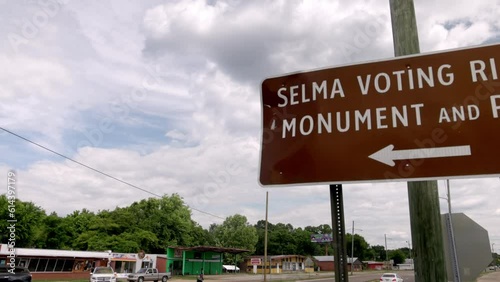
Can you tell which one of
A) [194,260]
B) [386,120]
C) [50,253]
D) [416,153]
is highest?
[386,120]

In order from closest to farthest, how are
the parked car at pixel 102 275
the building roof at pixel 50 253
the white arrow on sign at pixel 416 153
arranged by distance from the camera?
the white arrow on sign at pixel 416 153, the parked car at pixel 102 275, the building roof at pixel 50 253

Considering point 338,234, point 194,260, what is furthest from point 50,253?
point 338,234

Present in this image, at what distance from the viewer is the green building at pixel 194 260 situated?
49688mm

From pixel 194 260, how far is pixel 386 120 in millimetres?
53612

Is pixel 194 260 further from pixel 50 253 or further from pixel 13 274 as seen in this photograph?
pixel 13 274

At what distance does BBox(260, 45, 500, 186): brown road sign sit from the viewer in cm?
219

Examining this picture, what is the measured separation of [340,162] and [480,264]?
328 cm

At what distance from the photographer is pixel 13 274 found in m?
22.8

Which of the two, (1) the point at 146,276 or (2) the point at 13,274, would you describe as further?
(1) the point at 146,276

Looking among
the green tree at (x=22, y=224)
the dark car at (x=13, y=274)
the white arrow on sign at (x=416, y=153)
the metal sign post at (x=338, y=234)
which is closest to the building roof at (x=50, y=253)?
the dark car at (x=13, y=274)

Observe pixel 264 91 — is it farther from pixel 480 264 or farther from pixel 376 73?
pixel 480 264

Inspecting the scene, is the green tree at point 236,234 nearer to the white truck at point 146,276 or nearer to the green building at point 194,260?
the green building at point 194,260

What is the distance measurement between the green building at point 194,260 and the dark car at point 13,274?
26058mm

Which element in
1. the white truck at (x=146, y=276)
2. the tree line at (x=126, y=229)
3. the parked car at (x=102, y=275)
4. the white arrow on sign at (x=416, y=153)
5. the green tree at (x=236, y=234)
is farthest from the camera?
the green tree at (x=236, y=234)
